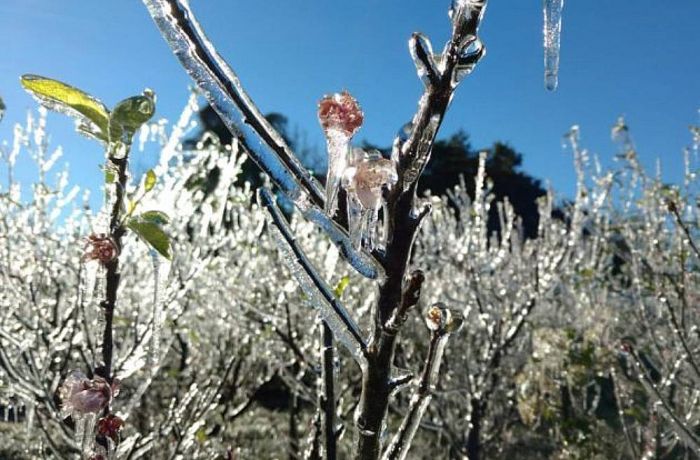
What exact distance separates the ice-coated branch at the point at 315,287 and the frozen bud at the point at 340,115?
85 mm

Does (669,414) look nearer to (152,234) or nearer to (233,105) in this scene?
(152,234)

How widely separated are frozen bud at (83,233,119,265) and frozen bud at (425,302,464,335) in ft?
1.65

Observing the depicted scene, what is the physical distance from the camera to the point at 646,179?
6.52 metres

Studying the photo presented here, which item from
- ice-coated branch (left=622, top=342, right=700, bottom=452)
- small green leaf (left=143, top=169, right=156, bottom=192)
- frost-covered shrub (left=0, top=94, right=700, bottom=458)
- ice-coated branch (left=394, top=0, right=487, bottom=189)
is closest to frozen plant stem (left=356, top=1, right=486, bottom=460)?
ice-coated branch (left=394, top=0, right=487, bottom=189)

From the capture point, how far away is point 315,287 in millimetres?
585

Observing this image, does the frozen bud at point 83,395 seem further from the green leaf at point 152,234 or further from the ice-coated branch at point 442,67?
the ice-coated branch at point 442,67

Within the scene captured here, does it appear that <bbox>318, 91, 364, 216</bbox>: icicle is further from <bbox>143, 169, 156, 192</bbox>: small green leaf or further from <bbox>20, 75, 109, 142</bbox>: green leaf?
<bbox>143, 169, 156, 192</bbox>: small green leaf

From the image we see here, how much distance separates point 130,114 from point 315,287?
45cm

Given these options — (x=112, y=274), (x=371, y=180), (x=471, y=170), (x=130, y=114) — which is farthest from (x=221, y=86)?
(x=471, y=170)

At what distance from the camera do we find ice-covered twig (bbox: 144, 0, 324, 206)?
466mm

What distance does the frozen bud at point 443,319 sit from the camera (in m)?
0.69

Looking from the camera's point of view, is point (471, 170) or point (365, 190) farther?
point (471, 170)

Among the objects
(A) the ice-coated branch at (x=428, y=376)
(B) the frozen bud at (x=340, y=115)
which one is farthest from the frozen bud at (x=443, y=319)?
(B) the frozen bud at (x=340, y=115)

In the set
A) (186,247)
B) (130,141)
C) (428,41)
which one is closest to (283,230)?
(428,41)
